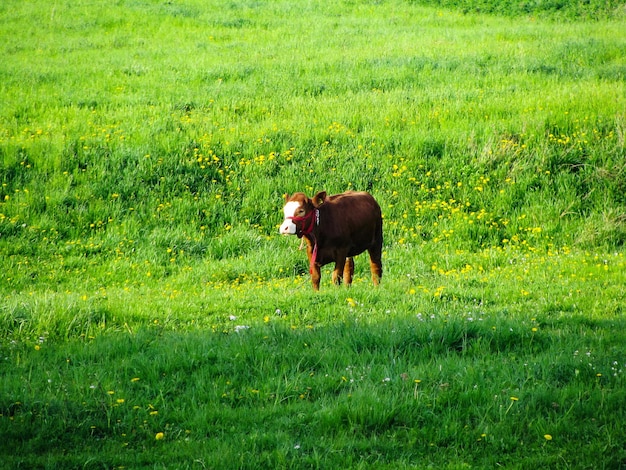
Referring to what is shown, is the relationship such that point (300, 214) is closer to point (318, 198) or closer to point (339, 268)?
point (318, 198)

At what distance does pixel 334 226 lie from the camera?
945 cm

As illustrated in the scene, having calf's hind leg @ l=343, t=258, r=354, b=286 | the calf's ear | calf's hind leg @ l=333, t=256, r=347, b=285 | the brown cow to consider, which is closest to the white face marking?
the brown cow

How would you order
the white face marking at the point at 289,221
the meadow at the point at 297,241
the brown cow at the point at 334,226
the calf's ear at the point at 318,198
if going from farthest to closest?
the calf's ear at the point at 318,198
the brown cow at the point at 334,226
the white face marking at the point at 289,221
the meadow at the point at 297,241

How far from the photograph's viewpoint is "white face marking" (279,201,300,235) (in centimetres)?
869

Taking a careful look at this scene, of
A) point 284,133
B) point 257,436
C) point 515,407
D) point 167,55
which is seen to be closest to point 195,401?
point 257,436

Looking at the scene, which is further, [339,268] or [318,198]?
[339,268]

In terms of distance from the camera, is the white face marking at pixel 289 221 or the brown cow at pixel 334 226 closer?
the white face marking at pixel 289 221

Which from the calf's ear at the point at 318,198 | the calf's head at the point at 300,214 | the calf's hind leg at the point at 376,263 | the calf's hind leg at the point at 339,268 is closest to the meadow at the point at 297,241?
the calf's hind leg at the point at 339,268

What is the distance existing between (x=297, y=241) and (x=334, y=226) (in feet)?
12.6

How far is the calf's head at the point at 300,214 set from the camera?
873 cm

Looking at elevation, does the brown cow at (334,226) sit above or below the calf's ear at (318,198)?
below

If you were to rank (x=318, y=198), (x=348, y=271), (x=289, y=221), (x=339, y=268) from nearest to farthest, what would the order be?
(x=289, y=221)
(x=318, y=198)
(x=339, y=268)
(x=348, y=271)

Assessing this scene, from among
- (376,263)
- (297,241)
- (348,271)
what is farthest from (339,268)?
(297,241)

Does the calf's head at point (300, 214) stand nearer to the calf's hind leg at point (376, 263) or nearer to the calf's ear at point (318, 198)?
the calf's ear at point (318, 198)
